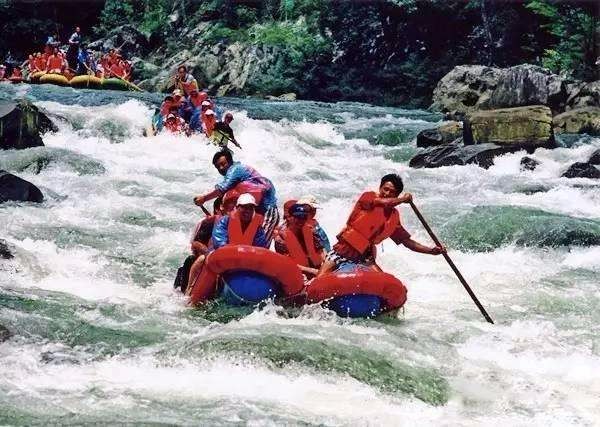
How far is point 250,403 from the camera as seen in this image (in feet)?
12.6

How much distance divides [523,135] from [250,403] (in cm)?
1134

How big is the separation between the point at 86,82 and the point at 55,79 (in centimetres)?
124

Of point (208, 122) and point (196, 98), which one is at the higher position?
point (196, 98)

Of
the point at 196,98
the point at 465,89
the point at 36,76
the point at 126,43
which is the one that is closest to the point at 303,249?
the point at 196,98

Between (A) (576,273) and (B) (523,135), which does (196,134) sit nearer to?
(B) (523,135)

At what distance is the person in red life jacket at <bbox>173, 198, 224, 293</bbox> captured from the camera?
235 inches

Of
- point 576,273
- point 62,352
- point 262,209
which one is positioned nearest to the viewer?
point 62,352

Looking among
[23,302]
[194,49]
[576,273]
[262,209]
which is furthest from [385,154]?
[194,49]

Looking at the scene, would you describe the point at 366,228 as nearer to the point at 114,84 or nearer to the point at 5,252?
the point at 5,252

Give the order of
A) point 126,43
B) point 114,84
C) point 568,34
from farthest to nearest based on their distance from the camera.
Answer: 1. point 126,43
2. point 568,34
3. point 114,84

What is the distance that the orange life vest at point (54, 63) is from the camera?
23.9m

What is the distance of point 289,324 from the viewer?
17.0ft

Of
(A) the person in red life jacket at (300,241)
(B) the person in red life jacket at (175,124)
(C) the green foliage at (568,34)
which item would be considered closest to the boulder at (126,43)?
(C) the green foliage at (568,34)

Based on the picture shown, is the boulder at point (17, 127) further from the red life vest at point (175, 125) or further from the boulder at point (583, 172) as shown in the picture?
the boulder at point (583, 172)
